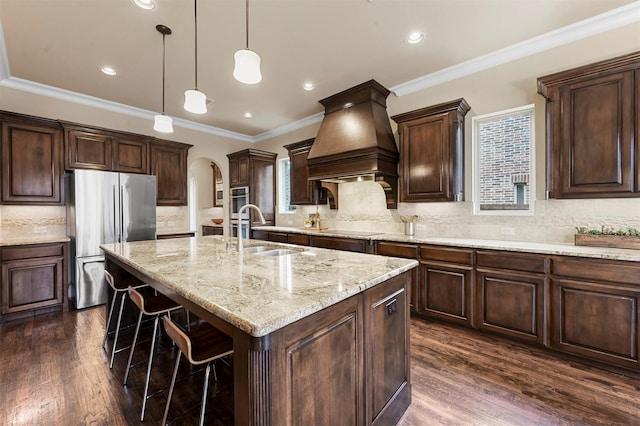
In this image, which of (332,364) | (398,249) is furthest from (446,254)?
(332,364)

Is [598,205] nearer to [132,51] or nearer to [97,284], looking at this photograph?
[132,51]

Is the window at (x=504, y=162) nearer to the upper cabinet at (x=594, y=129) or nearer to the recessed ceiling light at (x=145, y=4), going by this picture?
the upper cabinet at (x=594, y=129)

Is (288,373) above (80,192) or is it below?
below

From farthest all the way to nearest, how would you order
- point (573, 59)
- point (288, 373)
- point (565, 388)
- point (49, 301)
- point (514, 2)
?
point (49, 301)
point (573, 59)
point (514, 2)
point (565, 388)
point (288, 373)

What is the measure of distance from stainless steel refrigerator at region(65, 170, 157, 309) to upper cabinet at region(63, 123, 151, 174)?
0.94 feet

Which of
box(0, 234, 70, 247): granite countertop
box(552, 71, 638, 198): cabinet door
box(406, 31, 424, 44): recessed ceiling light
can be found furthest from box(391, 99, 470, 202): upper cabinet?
box(0, 234, 70, 247): granite countertop

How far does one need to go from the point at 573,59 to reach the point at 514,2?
100 centimetres

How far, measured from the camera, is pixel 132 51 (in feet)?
9.95

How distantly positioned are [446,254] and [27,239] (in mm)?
5137

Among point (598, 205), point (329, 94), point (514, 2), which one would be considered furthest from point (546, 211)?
point (329, 94)

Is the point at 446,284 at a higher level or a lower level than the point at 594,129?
lower

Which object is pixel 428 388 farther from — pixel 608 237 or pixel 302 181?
pixel 302 181

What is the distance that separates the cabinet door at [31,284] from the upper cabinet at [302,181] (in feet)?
11.4

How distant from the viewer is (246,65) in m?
1.86
